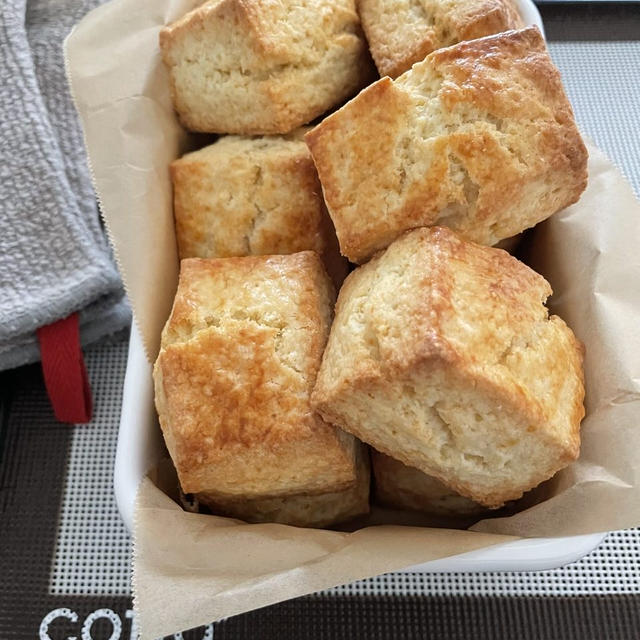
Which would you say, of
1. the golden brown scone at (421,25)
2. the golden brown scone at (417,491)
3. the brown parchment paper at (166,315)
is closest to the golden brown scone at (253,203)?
the brown parchment paper at (166,315)

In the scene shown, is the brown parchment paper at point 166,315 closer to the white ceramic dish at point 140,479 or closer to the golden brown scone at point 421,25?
the white ceramic dish at point 140,479

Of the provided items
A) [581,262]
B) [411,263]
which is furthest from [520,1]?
[411,263]

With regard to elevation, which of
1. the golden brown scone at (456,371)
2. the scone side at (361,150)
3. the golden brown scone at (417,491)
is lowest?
the golden brown scone at (417,491)

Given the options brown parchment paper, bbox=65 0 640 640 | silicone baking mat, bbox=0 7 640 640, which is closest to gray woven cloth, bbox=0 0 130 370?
silicone baking mat, bbox=0 7 640 640

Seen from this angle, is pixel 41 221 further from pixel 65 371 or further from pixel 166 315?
pixel 166 315

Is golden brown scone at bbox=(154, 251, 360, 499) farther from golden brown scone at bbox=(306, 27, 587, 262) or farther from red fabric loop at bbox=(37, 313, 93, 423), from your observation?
red fabric loop at bbox=(37, 313, 93, 423)
